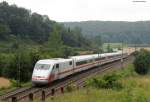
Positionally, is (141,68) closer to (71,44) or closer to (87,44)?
(71,44)

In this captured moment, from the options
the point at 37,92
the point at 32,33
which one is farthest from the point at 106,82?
the point at 32,33

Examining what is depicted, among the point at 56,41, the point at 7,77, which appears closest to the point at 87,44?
the point at 56,41

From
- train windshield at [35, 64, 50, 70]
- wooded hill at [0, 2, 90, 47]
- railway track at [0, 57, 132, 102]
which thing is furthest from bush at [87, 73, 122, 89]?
wooded hill at [0, 2, 90, 47]

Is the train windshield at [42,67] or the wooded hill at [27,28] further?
the wooded hill at [27,28]

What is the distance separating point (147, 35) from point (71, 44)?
5386 centimetres

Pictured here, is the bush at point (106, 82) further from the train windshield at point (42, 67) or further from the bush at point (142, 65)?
the bush at point (142, 65)

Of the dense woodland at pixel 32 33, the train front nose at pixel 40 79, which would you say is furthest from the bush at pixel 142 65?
the train front nose at pixel 40 79

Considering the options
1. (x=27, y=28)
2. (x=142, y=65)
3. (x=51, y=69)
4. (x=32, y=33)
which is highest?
(x=27, y=28)

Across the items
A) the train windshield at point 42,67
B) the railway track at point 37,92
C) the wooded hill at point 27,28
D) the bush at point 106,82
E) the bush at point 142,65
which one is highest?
the wooded hill at point 27,28

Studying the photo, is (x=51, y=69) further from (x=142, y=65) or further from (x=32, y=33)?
(x=32, y=33)

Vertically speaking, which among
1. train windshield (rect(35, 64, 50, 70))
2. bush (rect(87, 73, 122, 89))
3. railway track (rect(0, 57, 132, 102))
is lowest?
railway track (rect(0, 57, 132, 102))

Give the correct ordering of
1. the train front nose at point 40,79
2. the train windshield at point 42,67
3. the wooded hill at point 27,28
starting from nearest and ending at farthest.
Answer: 1. the train front nose at point 40,79
2. the train windshield at point 42,67
3. the wooded hill at point 27,28

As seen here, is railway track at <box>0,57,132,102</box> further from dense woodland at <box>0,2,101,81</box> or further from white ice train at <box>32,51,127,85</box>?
dense woodland at <box>0,2,101,81</box>

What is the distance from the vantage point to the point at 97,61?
68562 millimetres
